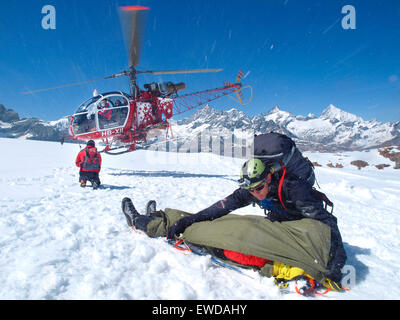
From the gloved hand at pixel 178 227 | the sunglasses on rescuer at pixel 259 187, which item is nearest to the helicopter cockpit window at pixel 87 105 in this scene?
the gloved hand at pixel 178 227

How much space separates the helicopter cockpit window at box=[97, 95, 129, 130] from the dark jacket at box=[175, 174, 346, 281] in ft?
29.4

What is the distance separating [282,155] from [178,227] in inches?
66.8

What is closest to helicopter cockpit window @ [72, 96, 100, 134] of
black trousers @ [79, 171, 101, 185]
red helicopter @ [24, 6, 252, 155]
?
red helicopter @ [24, 6, 252, 155]

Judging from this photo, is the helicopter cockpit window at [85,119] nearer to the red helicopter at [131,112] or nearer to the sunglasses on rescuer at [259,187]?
the red helicopter at [131,112]

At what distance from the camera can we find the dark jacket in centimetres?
225

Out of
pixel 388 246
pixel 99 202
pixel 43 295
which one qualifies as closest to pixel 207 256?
pixel 43 295

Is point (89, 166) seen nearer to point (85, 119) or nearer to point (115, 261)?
point (85, 119)

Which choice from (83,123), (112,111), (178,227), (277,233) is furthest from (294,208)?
(83,123)

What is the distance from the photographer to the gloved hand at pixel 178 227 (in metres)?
2.93

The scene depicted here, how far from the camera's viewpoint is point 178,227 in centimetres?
295

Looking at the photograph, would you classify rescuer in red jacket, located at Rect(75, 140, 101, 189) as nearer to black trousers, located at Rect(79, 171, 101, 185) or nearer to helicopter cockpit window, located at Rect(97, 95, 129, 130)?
black trousers, located at Rect(79, 171, 101, 185)

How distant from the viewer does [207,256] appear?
2562 mm
